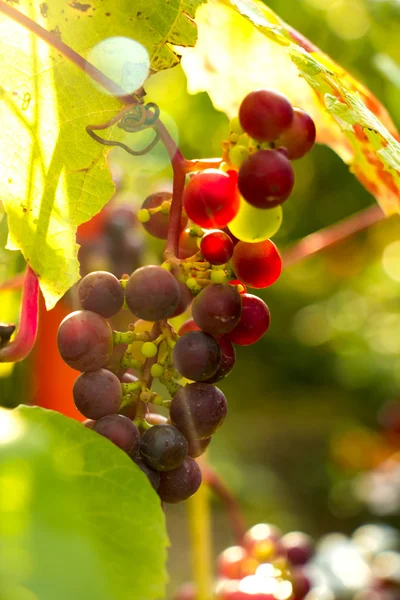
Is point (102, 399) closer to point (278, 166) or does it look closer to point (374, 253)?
point (278, 166)

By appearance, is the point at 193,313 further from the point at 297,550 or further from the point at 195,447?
the point at 297,550

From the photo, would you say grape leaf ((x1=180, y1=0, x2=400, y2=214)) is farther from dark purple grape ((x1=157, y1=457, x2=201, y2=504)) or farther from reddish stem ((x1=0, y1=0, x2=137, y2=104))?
dark purple grape ((x1=157, y1=457, x2=201, y2=504))

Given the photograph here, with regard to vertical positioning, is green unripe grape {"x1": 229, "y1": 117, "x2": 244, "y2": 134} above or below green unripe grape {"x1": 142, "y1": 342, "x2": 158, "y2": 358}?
above

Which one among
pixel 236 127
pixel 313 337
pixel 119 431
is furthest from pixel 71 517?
pixel 313 337

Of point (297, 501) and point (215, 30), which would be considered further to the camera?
point (297, 501)

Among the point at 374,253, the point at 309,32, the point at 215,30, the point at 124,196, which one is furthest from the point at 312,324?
the point at 215,30

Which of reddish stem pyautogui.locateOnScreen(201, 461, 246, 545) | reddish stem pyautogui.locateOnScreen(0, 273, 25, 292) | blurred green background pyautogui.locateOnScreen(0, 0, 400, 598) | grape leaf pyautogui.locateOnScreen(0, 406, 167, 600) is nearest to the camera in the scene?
grape leaf pyautogui.locateOnScreen(0, 406, 167, 600)

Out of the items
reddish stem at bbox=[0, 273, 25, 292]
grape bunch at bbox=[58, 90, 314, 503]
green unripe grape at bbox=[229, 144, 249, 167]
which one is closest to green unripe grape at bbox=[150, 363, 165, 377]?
grape bunch at bbox=[58, 90, 314, 503]
